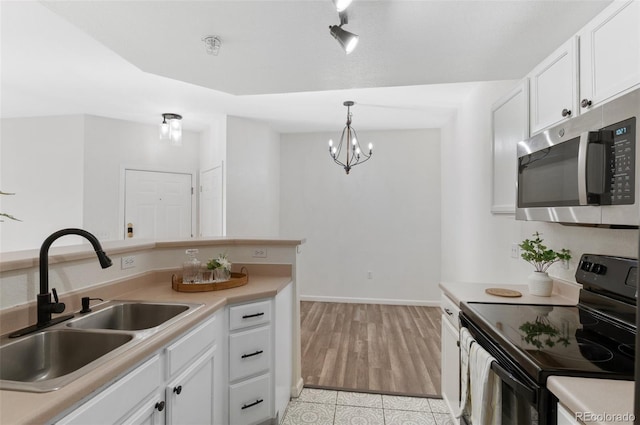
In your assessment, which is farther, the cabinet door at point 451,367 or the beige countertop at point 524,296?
the cabinet door at point 451,367

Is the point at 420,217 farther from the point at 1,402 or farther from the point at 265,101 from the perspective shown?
the point at 1,402

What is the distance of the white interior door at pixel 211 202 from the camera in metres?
4.27

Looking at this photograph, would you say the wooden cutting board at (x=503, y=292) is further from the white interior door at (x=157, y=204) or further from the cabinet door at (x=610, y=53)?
the white interior door at (x=157, y=204)

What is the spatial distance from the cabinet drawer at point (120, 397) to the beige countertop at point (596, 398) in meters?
1.31

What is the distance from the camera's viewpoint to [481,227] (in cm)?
294

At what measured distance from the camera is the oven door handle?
0.93 meters

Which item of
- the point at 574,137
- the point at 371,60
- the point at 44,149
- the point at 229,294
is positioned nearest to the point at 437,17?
the point at 371,60

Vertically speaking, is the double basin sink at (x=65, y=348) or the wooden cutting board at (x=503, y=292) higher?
the wooden cutting board at (x=503, y=292)

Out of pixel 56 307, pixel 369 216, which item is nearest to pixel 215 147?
pixel 369 216

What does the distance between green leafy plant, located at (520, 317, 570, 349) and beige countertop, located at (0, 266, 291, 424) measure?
4.33 ft

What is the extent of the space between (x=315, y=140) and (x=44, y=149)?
12.4ft

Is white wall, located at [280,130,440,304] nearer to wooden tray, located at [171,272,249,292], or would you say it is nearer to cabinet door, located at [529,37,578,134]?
wooden tray, located at [171,272,249,292]

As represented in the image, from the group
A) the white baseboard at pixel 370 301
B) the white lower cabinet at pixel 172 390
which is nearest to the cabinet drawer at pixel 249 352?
the white lower cabinet at pixel 172 390

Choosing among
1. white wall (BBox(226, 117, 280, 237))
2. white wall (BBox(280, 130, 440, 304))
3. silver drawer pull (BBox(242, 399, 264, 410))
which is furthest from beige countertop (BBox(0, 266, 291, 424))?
white wall (BBox(280, 130, 440, 304))
